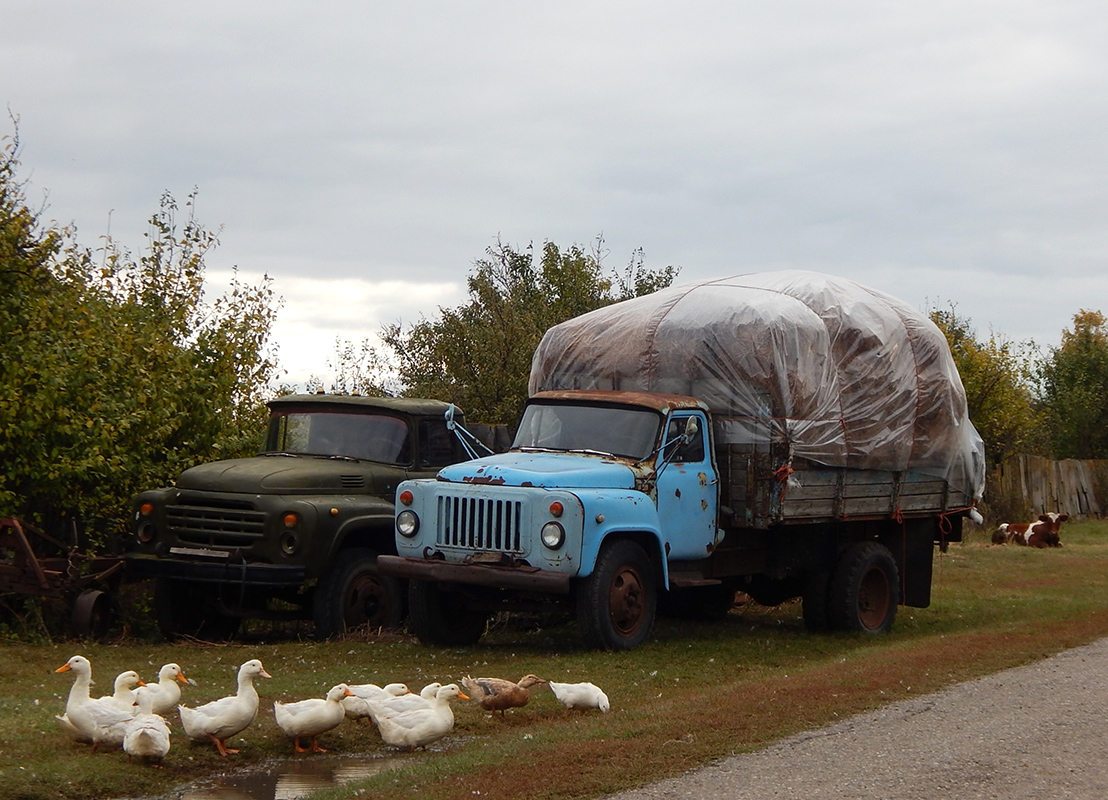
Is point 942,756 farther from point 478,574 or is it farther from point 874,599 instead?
point 874,599

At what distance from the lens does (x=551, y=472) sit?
12094mm

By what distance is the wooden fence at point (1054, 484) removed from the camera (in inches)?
1425

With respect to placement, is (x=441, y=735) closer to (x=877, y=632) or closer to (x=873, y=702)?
(x=873, y=702)

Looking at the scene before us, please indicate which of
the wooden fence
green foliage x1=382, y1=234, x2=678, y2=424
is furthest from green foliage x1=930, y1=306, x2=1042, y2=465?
green foliage x1=382, y1=234, x2=678, y2=424

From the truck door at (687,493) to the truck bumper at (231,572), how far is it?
11.5 feet

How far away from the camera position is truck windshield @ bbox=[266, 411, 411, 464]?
1434 centimetres

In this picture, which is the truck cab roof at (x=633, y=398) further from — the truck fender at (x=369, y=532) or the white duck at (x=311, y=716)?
the white duck at (x=311, y=716)

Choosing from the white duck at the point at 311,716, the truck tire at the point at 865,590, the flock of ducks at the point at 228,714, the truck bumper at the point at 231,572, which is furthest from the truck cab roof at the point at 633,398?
the white duck at the point at 311,716

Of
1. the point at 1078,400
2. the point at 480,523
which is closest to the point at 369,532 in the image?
the point at 480,523

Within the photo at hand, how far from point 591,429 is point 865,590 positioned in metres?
4.32

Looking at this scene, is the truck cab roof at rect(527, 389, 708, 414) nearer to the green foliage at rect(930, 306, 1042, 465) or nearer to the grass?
the grass

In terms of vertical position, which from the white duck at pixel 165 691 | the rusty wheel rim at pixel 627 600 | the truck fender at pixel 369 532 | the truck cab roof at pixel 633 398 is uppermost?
the truck cab roof at pixel 633 398

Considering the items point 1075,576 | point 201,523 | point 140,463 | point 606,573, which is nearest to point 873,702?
point 606,573

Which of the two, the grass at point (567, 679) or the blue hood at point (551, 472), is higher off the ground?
the blue hood at point (551, 472)
